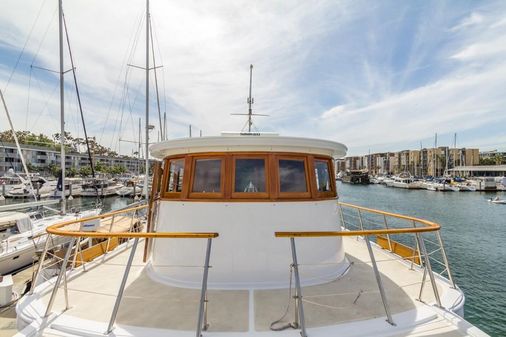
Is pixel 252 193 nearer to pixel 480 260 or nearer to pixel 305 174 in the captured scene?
pixel 305 174

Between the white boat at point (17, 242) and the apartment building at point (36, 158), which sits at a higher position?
the apartment building at point (36, 158)

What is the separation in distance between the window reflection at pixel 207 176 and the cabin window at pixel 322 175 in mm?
1878

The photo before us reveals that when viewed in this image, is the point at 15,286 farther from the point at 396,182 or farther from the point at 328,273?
the point at 396,182

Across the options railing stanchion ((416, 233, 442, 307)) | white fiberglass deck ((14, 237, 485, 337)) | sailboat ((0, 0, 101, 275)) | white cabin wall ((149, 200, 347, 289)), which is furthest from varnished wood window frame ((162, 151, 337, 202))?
sailboat ((0, 0, 101, 275))

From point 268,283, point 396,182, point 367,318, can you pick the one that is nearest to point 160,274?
point 268,283

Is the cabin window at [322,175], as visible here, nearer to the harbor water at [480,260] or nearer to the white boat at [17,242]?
the harbor water at [480,260]

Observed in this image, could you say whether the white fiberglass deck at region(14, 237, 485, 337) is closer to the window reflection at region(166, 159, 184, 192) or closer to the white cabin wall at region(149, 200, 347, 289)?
the white cabin wall at region(149, 200, 347, 289)

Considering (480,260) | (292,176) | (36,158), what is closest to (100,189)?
(36,158)

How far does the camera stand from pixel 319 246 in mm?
5148

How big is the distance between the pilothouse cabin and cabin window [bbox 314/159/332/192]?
0.06 metres

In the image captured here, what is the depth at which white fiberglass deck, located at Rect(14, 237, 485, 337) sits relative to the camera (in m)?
3.36

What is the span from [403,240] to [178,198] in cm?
1885

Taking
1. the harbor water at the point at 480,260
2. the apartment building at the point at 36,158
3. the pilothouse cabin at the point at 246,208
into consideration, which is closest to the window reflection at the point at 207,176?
the pilothouse cabin at the point at 246,208

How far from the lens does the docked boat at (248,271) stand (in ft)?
11.7
